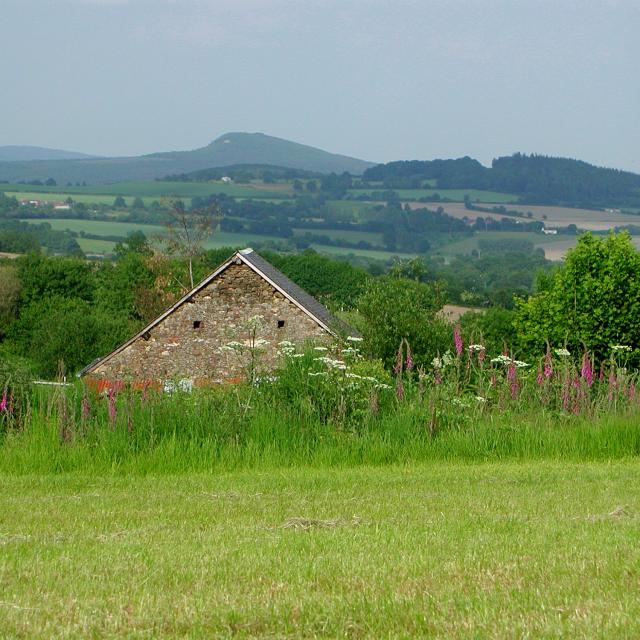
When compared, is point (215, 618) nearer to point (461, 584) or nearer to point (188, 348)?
point (461, 584)

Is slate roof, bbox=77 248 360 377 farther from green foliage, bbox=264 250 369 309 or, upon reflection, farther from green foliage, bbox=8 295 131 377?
green foliage, bbox=264 250 369 309

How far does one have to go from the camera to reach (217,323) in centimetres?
5241

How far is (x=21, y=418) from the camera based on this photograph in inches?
650

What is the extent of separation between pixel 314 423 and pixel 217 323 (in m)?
36.4

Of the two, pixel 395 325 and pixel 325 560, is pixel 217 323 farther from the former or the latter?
pixel 325 560

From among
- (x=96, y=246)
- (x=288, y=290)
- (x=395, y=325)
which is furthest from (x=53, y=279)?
(x=96, y=246)

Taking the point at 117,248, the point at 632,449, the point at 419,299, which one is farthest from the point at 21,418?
the point at 117,248

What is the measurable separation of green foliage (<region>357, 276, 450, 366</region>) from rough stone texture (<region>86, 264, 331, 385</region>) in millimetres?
9442

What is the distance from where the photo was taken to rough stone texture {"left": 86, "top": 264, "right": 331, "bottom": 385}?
51.0m

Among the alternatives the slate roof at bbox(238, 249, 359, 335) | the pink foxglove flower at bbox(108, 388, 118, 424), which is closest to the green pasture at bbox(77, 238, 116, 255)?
the slate roof at bbox(238, 249, 359, 335)

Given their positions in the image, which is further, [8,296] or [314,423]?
[8,296]

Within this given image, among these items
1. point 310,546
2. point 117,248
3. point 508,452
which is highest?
point 310,546

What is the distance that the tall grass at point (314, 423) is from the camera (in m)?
15.3

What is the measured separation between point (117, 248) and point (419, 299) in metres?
96.1
